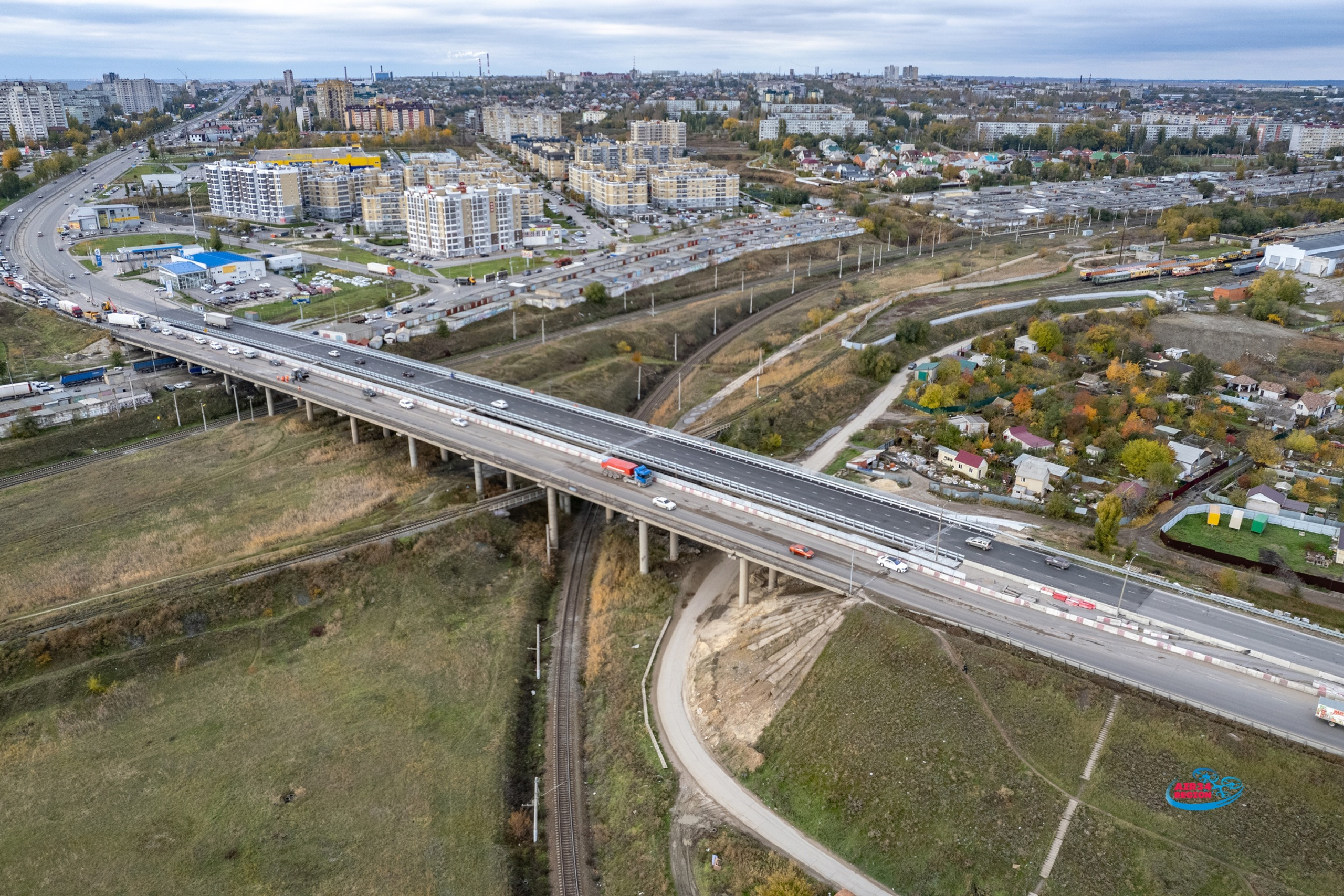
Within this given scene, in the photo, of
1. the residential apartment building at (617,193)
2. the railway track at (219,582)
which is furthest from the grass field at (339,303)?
the residential apartment building at (617,193)

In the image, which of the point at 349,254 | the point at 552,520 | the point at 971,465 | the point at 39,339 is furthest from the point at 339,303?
the point at 971,465

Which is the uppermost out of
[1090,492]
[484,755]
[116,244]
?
[116,244]

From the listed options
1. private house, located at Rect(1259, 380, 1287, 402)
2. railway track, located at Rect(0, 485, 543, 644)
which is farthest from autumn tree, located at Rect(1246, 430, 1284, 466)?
railway track, located at Rect(0, 485, 543, 644)

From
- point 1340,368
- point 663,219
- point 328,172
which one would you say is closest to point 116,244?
point 328,172

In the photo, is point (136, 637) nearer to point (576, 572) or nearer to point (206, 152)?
point (576, 572)

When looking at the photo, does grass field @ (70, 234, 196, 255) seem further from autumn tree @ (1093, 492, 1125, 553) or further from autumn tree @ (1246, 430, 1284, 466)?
autumn tree @ (1246, 430, 1284, 466)

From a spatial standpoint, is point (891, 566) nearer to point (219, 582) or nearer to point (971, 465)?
point (971, 465)
